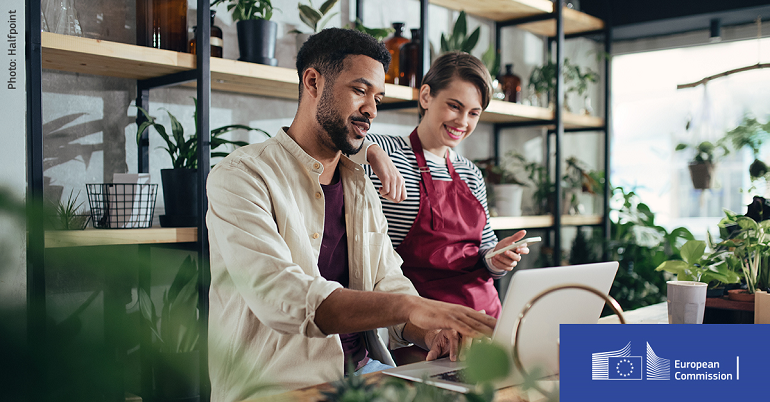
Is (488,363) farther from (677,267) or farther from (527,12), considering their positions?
(527,12)

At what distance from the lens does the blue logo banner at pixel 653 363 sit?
69 cm

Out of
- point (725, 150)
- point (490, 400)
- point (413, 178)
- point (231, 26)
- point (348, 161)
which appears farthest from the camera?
point (725, 150)

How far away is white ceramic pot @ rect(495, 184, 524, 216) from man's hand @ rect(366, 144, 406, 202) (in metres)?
1.32

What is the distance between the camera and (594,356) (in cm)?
69

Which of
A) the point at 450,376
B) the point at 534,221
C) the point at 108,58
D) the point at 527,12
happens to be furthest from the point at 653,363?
the point at 527,12

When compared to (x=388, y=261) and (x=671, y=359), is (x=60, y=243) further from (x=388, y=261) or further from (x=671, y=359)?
(x=388, y=261)

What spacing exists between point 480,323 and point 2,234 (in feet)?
2.47

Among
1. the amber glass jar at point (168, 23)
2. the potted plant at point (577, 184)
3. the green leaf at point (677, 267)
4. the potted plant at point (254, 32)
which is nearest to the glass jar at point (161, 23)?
the amber glass jar at point (168, 23)

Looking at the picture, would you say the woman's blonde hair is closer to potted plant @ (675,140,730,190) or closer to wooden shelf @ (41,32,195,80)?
wooden shelf @ (41,32,195,80)

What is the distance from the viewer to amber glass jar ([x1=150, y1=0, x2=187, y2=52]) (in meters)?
1.82

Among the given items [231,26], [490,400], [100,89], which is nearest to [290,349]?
[490,400]

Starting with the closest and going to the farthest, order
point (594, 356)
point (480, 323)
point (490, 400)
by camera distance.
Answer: point (490, 400) → point (594, 356) → point (480, 323)

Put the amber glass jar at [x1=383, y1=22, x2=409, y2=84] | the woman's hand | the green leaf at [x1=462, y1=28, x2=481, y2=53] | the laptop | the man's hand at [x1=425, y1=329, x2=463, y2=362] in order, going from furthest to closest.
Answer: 1. the green leaf at [x1=462, y1=28, x2=481, y2=53]
2. the amber glass jar at [x1=383, y1=22, x2=409, y2=84]
3. the woman's hand
4. the man's hand at [x1=425, y1=329, x2=463, y2=362]
5. the laptop

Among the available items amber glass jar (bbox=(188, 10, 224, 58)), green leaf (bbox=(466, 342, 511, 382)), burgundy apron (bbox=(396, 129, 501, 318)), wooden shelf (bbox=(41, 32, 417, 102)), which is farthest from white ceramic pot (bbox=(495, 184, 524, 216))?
green leaf (bbox=(466, 342, 511, 382))
